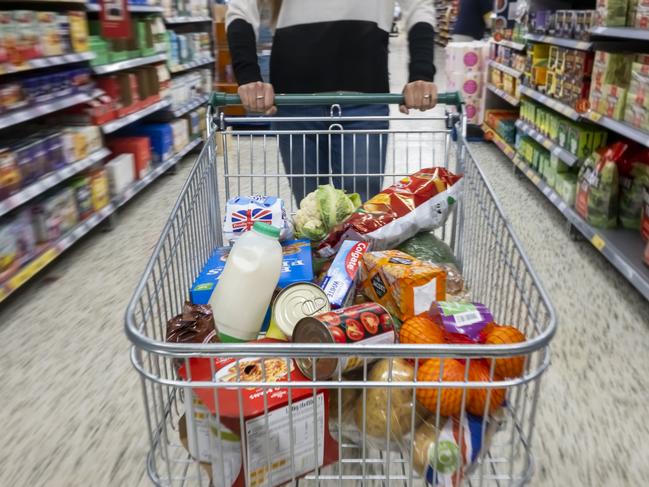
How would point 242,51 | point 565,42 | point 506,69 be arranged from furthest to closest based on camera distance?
point 506,69 → point 565,42 → point 242,51

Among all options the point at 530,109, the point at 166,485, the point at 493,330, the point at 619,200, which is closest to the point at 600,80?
the point at 619,200

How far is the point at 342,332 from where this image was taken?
0.91 meters

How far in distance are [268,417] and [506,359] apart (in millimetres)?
354

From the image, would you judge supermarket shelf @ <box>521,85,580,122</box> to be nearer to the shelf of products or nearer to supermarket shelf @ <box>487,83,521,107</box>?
supermarket shelf @ <box>487,83,521,107</box>

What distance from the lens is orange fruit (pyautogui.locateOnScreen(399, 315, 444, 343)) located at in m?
0.94

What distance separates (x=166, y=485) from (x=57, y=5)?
3.19 meters

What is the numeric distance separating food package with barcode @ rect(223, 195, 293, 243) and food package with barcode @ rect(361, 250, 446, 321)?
0.37 metres

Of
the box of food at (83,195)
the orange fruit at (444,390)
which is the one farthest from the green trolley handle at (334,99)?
the box of food at (83,195)

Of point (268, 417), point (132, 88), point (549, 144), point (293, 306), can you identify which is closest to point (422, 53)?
point (293, 306)

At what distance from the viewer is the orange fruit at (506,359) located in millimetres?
864

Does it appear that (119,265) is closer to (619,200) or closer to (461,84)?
(619,200)

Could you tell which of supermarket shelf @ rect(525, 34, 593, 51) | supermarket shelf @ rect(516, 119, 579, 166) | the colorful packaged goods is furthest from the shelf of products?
the colorful packaged goods

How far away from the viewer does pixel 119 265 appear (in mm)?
3045

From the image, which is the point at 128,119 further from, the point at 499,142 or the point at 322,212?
the point at 499,142
